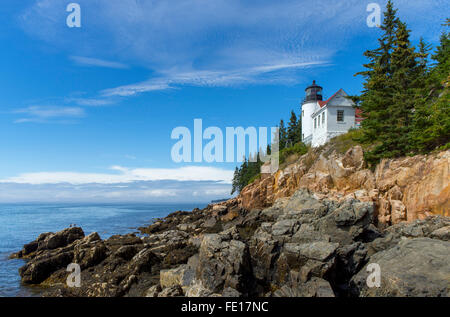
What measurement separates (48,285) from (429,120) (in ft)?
92.8

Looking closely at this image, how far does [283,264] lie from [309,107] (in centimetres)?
3773

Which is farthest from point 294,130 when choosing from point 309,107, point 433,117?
point 433,117

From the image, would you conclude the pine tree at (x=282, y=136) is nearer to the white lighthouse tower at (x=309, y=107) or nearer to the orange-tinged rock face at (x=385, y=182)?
the white lighthouse tower at (x=309, y=107)

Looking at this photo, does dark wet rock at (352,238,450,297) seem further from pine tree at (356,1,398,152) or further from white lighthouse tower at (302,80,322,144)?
white lighthouse tower at (302,80,322,144)

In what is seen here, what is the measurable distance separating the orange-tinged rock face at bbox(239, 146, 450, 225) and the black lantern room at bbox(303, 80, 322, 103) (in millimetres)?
15601

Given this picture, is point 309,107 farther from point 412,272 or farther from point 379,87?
point 412,272

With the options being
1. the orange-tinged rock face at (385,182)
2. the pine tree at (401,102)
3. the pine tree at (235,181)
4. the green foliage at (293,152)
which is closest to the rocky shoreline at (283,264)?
the orange-tinged rock face at (385,182)

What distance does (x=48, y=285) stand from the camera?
14.8 metres

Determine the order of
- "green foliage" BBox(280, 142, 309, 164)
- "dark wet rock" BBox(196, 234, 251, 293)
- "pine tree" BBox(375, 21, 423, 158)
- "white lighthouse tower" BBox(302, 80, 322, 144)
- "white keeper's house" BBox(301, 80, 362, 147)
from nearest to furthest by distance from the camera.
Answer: "dark wet rock" BBox(196, 234, 251, 293) < "pine tree" BBox(375, 21, 423, 158) < "white keeper's house" BBox(301, 80, 362, 147) < "green foliage" BBox(280, 142, 309, 164) < "white lighthouse tower" BBox(302, 80, 322, 144)

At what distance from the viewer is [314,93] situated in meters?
45.6

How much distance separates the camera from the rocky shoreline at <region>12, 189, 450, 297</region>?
9.60 meters

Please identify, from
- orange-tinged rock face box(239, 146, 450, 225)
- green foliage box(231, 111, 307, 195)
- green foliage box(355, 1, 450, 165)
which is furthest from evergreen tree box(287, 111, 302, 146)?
green foliage box(355, 1, 450, 165)
